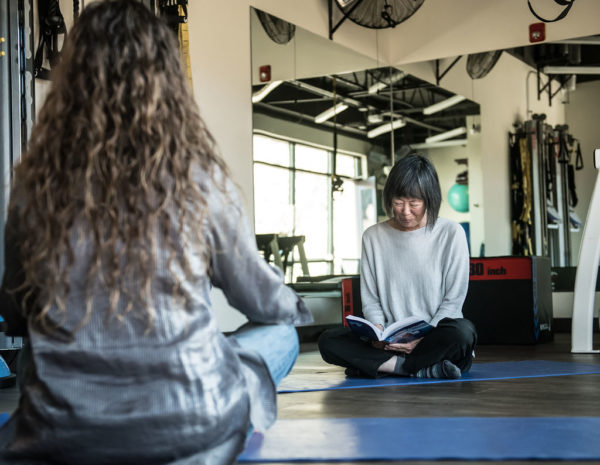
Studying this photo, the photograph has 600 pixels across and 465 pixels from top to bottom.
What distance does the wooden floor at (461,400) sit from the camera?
2494 mm

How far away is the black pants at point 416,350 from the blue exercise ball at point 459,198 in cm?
383

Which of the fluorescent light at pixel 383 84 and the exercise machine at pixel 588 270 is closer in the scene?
the exercise machine at pixel 588 270

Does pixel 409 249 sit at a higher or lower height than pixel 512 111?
lower

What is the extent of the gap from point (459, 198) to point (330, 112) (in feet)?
4.57

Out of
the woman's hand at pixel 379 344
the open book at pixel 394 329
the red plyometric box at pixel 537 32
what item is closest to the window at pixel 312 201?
the red plyometric box at pixel 537 32

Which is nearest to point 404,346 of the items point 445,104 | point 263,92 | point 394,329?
point 394,329

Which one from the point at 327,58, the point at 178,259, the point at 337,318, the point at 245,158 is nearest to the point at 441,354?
the point at 178,259

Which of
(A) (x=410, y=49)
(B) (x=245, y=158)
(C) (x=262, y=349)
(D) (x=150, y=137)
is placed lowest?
(C) (x=262, y=349)

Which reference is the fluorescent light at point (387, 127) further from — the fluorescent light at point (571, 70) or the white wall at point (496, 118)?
the fluorescent light at point (571, 70)

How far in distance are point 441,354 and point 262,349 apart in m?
1.91

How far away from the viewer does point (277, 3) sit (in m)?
6.43

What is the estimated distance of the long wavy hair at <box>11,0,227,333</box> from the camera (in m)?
1.30

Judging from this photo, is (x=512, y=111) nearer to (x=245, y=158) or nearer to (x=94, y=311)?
Answer: (x=245, y=158)

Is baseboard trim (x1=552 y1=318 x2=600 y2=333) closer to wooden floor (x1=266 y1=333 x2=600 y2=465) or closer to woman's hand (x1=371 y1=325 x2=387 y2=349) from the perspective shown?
wooden floor (x1=266 y1=333 x2=600 y2=465)
